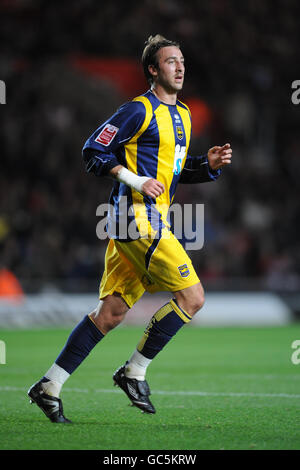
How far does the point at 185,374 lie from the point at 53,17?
39.5 ft

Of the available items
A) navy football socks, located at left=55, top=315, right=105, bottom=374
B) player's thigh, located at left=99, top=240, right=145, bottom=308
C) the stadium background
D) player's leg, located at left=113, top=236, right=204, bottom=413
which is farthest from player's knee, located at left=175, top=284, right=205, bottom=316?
the stadium background

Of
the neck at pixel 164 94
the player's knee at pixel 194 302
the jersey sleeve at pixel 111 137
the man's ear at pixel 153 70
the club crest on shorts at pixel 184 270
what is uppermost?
the man's ear at pixel 153 70

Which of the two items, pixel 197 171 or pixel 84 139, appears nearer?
pixel 197 171

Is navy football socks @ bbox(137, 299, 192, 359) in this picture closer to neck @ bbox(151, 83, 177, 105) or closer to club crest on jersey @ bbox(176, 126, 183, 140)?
club crest on jersey @ bbox(176, 126, 183, 140)

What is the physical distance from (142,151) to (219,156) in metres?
0.61

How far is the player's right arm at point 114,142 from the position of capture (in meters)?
5.00

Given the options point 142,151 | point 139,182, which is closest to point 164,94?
point 142,151

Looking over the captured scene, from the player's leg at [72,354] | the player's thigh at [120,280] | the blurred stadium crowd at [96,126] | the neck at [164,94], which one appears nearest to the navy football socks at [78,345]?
the player's leg at [72,354]

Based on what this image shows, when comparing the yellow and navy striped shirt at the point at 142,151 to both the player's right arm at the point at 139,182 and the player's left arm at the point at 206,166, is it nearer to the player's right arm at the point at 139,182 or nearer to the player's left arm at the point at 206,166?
the player's right arm at the point at 139,182

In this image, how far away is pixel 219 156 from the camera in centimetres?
556

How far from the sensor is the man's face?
5.33m

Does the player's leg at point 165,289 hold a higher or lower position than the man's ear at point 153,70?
lower

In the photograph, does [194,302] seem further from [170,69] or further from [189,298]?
[170,69]

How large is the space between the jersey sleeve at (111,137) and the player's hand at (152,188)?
27cm
